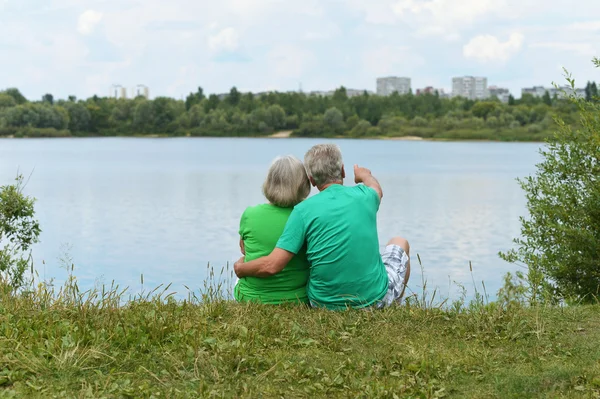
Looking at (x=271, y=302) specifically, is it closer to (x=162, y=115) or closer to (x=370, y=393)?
(x=370, y=393)

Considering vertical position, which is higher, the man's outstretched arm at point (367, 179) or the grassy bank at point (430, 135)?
the man's outstretched arm at point (367, 179)

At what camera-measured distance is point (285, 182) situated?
496 centimetres

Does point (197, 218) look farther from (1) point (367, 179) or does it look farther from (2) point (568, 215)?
(1) point (367, 179)

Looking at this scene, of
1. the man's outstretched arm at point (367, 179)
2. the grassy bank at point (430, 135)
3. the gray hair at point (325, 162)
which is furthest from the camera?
the grassy bank at point (430, 135)

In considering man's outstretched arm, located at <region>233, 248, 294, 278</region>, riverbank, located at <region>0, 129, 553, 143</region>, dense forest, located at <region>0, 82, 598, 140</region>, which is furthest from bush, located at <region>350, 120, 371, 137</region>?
man's outstretched arm, located at <region>233, 248, 294, 278</region>

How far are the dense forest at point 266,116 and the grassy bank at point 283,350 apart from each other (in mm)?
101286

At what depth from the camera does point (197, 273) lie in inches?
664

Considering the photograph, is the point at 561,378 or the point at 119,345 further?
the point at 119,345

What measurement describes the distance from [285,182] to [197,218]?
22.6 meters

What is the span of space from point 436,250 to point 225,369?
17.4 meters

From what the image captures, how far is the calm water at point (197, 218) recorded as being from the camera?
17.5m

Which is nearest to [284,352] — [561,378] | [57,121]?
[561,378]

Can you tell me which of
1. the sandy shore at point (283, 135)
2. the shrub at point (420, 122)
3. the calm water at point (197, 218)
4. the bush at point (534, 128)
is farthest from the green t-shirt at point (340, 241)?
the sandy shore at point (283, 135)

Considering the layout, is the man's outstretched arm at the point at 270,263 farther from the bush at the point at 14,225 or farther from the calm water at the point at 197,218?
the bush at the point at 14,225
